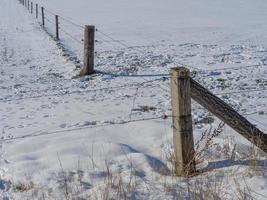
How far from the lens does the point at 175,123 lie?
14.6ft

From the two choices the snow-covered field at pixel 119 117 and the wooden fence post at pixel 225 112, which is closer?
the snow-covered field at pixel 119 117

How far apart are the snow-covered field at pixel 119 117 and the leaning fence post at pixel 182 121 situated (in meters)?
0.17

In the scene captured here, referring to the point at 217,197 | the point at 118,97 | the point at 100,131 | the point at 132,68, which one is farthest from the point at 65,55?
the point at 217,197

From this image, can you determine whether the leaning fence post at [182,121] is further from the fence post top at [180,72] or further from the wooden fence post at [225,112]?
the wooden fence post at [225,112]

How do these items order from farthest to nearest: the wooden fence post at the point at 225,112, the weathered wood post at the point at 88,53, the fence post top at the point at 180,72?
the weathered wood post at the point at 88,53 < the wooden fence post at the point at 225,112 < the fence post top at the point at 180,72

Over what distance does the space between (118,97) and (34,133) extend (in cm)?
269

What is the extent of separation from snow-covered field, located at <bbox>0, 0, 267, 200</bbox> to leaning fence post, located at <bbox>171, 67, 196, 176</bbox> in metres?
0.17

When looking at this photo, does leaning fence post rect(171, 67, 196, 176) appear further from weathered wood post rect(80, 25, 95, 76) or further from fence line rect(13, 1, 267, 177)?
weathered wood post rect(80, 25, 95, 76)

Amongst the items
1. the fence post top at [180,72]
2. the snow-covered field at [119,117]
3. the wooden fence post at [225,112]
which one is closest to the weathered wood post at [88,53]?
the snow-covered field at [119,117]

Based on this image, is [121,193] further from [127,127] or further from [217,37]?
[217,37]

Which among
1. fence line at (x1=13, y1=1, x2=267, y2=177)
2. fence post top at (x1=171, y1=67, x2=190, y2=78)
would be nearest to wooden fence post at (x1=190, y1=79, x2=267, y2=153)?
fence line at (x1=13, y1=1, x2=267, y2=177)

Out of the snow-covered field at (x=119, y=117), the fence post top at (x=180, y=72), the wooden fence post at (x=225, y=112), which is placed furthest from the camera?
the wooden fence post at (x=225, y=112)

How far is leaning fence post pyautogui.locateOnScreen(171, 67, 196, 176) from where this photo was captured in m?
4.29

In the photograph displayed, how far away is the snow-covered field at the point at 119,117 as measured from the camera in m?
4.14
